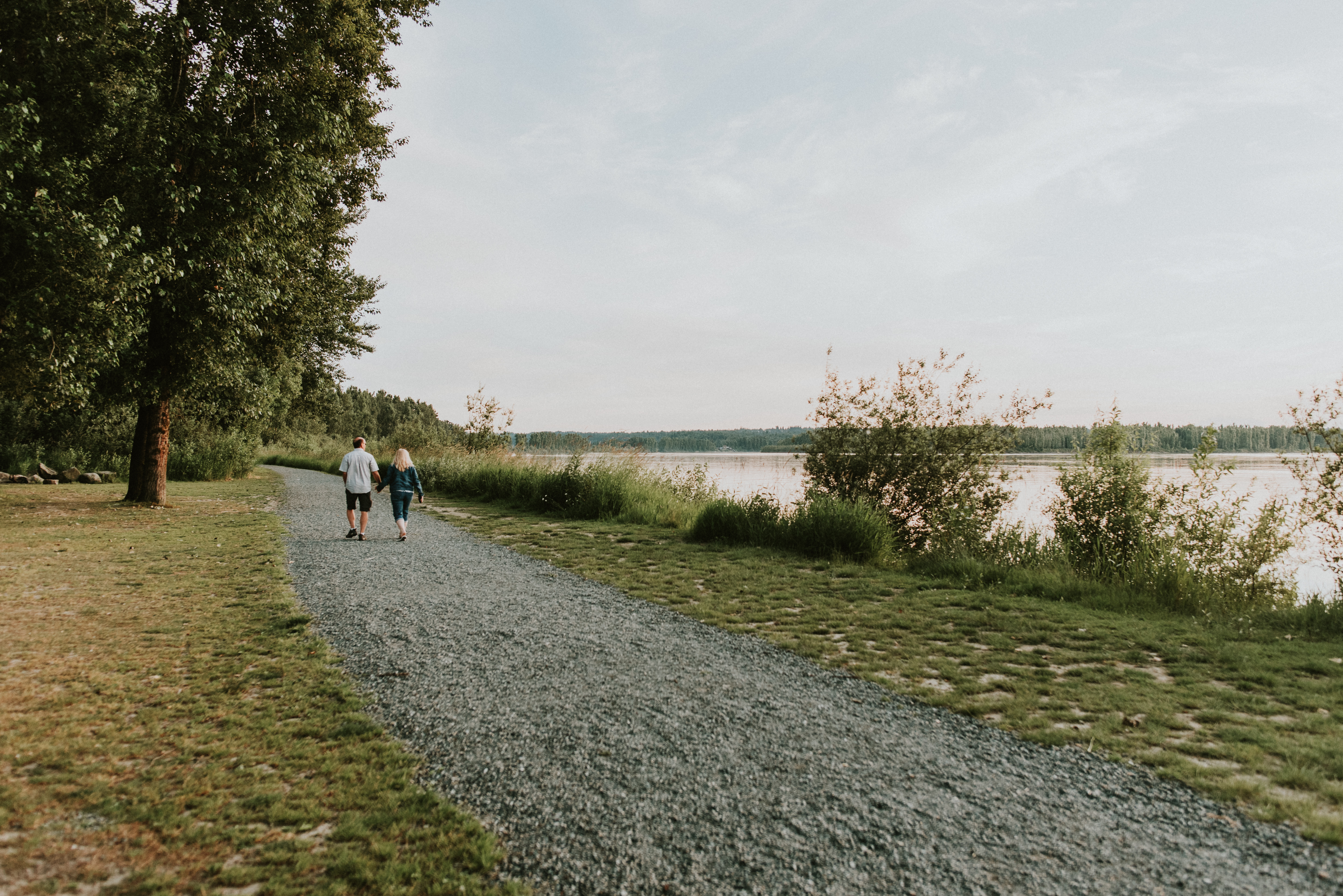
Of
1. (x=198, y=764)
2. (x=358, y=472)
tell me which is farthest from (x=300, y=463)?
(x=198, y=764)

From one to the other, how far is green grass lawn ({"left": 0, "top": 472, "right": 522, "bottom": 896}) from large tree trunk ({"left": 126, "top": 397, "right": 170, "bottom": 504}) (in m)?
10.1

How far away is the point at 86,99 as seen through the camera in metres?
10.8

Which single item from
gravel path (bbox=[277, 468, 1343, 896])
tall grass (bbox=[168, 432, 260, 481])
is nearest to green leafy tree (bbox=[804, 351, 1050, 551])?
gravel path (bbox=[277, 468, 1343, 896])

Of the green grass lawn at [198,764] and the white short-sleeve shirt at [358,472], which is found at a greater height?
the white short-sleeve shirt at [358,472]

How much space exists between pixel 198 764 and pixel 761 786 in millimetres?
2928

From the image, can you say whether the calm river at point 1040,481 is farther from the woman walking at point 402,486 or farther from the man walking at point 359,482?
the man walking at point 359,482

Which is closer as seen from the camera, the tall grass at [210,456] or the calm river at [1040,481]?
the calm river at [1040,481]

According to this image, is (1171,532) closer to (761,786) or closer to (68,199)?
(761,786)

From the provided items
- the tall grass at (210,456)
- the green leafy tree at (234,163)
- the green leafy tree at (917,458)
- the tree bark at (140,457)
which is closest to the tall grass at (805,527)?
the green leafy tree at (917,458)

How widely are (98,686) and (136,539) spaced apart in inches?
312

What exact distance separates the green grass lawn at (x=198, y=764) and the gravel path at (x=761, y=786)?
27 centimetres

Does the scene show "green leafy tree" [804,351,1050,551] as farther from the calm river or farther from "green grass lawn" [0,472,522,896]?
"green grass lawn" [0,472,522,896]

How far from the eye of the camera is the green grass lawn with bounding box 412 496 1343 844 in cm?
348

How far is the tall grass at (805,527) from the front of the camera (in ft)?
33.8
